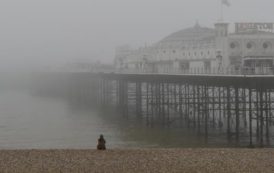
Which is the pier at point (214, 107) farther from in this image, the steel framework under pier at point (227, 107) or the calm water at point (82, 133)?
the calm water at point (82, 133)

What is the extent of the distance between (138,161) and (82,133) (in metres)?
20.6

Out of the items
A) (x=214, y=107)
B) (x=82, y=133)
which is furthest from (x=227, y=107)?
(x=214, y=107)

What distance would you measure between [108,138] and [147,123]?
803 cm

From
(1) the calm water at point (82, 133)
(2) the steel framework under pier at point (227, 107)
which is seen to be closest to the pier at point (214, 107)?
(2) the steel framework under pier at point (227, 107)

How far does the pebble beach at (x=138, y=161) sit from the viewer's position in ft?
49.0

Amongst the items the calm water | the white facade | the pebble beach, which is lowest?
the calm water

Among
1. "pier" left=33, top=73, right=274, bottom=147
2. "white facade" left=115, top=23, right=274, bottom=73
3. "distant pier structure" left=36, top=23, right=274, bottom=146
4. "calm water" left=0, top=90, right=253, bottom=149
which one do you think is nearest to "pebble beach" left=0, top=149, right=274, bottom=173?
"calm water" left=0, top=90, right=253, bottom=149

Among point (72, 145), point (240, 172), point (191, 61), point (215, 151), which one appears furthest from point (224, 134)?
point (191, 61)

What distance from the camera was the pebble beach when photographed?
14922 mm

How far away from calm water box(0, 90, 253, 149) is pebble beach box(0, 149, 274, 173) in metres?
12.0

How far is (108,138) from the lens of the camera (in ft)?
108

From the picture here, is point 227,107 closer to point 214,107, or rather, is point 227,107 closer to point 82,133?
point 82,133

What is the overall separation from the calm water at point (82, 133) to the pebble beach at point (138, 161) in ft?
39.4

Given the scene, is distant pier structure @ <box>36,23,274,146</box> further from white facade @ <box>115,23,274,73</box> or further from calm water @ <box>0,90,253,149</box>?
calm water @ <box>0,90,253,149</box>
